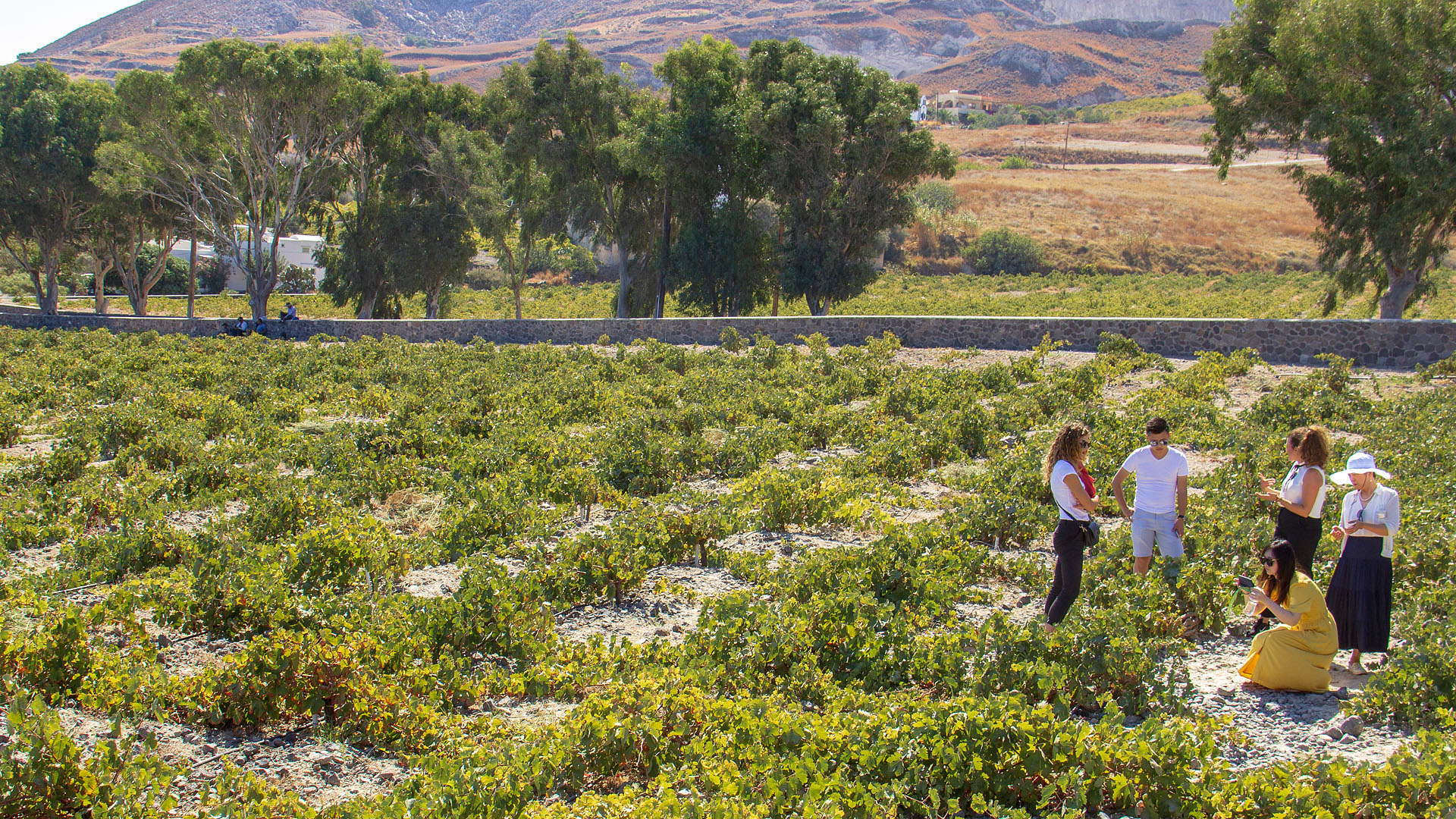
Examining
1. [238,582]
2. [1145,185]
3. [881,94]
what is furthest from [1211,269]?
[238,582]

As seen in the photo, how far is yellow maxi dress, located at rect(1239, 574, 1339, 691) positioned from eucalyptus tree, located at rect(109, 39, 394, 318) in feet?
104

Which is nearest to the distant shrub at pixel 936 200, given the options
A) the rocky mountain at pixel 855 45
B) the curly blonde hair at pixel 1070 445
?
the curly blonde hair at pixel 1070 445

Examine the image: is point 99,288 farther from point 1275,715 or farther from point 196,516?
point 1275,715

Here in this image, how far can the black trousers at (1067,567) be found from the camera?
229 inches

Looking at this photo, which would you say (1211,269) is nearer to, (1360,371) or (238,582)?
(1360,371)

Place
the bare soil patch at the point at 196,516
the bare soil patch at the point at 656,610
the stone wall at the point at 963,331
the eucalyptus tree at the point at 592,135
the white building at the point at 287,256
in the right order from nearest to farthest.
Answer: the bare soil patch at the point at 656,610 < the bare soil patch at the point at 196,516 < the stone wall at the point at 963,331 < the eucalyptus tree at the point at 592,135 < the white building at the point at 287,256

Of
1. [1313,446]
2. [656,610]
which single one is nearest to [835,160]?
[656,610]

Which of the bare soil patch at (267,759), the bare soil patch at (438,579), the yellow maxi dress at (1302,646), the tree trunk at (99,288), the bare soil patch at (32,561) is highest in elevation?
the tree trunk at (99,288)

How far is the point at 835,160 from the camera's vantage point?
2938cm

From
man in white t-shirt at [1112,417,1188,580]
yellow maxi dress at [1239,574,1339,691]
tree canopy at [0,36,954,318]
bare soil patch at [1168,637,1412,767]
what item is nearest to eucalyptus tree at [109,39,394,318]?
tree canopy at [0,36,954,318]

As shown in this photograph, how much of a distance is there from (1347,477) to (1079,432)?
4.91 ft

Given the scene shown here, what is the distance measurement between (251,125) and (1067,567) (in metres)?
32.8

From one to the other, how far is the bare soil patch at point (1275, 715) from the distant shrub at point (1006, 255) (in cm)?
5150

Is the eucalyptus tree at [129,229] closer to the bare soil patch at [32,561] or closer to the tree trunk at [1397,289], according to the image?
the bare soil patch at [32,561]
